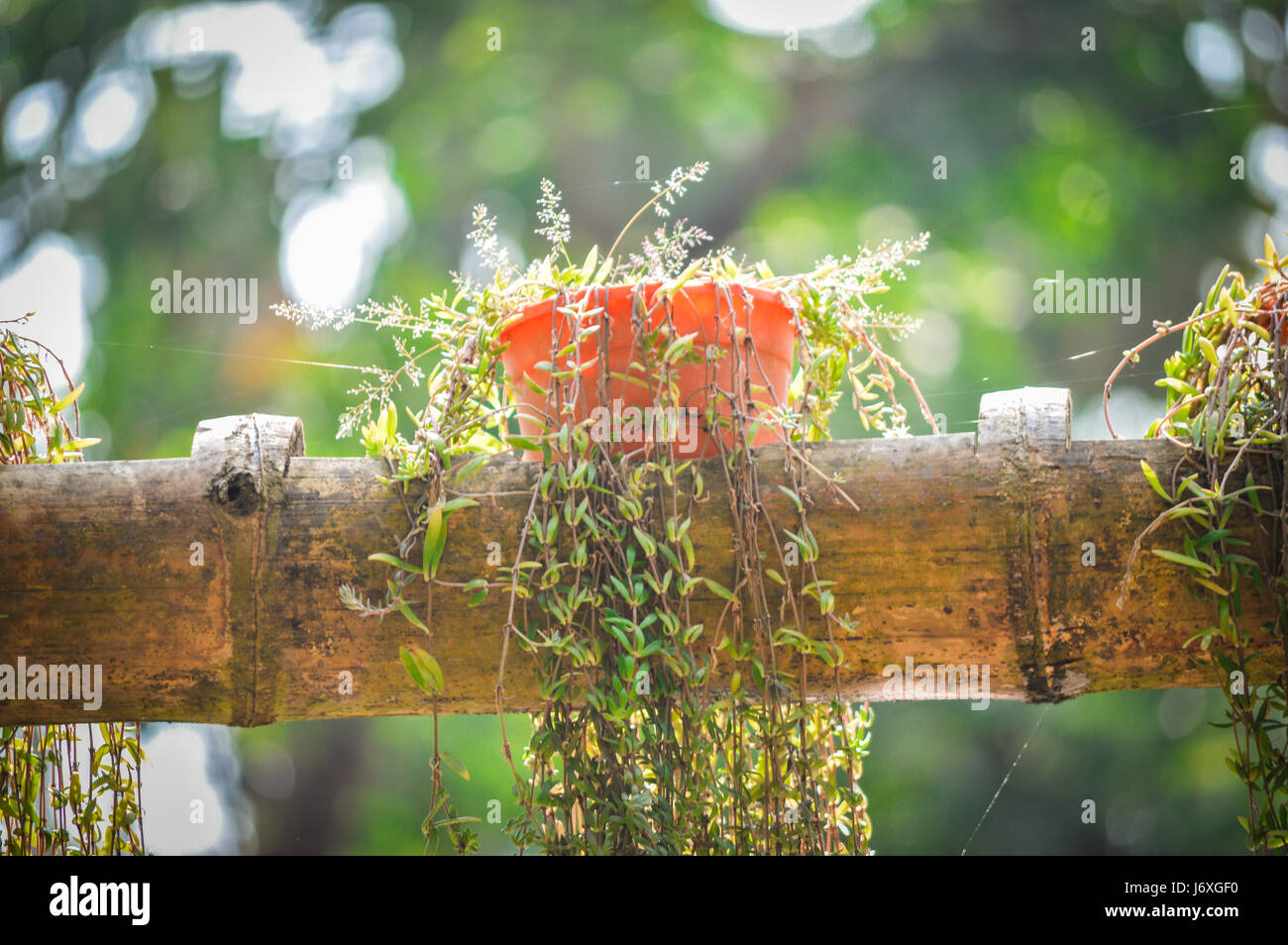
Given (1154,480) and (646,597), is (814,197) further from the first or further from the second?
(646,597)

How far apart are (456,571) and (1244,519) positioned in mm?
832

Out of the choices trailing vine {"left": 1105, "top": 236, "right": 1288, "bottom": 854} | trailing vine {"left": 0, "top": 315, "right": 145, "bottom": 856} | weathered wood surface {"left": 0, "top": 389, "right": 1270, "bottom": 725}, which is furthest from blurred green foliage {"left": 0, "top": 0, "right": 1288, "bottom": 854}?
weathered wood surface {"left": 0, "top": 389, "right": 1270, "bottom": 725}

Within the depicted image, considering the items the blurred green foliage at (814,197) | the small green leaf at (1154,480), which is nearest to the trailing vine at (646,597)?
the small green leaf at (1154,480)

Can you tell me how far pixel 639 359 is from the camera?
1.03 metres

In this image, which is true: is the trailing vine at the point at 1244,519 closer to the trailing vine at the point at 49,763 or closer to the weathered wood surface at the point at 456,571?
the weathered wood surface at the point at 456,571

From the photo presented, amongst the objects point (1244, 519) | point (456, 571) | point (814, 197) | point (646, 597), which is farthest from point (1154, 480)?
point (814, 197)

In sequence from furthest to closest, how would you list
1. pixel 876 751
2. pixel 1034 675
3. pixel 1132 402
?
1. pixel 876 751
2. pixel 1132 402
3. pixel 1034 675

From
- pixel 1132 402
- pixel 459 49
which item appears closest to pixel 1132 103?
pixel 1132 402

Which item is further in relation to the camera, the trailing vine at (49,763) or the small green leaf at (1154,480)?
the trailing vine at (49,763)

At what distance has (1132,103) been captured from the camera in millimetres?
3104

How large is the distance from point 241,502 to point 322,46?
270 cm

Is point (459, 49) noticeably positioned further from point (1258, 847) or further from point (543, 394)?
point (1258, 847)

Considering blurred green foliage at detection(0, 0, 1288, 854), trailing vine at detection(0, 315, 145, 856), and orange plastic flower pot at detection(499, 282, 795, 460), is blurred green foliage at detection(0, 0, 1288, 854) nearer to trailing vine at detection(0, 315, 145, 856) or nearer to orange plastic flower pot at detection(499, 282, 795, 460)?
trailing vine at detection(0, 315, 145, 856)

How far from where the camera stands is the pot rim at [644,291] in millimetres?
1032
